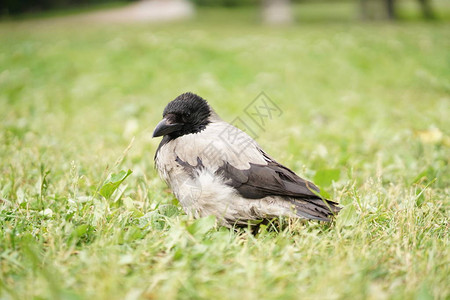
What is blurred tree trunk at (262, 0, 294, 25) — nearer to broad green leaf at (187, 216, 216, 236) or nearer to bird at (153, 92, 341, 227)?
bird at (153, 92, 341, 227)

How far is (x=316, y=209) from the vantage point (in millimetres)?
2490

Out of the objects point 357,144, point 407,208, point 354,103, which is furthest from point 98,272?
point 354,103

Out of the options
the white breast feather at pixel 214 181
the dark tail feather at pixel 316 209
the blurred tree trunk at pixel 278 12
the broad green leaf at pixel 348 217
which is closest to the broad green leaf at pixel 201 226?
the white breast feather at pixel 214 181

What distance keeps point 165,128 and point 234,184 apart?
672 millimetres

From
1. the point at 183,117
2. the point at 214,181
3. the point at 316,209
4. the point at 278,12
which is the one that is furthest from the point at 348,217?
the point at 278,12

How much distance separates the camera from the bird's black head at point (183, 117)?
2.84m

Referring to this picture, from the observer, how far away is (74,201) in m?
2.56

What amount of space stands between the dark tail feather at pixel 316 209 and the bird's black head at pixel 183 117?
91cm

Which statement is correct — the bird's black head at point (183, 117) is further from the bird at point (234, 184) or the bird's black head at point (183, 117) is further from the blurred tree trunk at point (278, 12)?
the blurred tree trunk at point (278, 12)

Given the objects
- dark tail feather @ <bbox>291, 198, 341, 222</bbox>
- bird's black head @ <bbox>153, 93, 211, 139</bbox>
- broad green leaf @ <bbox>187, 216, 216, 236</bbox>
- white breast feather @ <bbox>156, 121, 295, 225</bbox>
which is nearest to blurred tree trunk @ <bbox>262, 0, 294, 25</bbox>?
bird's black head @ <bbox>153, 93, 211, 139</bbox>

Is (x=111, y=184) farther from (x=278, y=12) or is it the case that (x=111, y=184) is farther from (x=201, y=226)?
(x=278, y=12)

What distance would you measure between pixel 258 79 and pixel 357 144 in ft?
14.5

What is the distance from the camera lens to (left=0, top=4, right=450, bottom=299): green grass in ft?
6.08

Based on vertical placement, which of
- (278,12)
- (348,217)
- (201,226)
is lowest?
(348,217)
